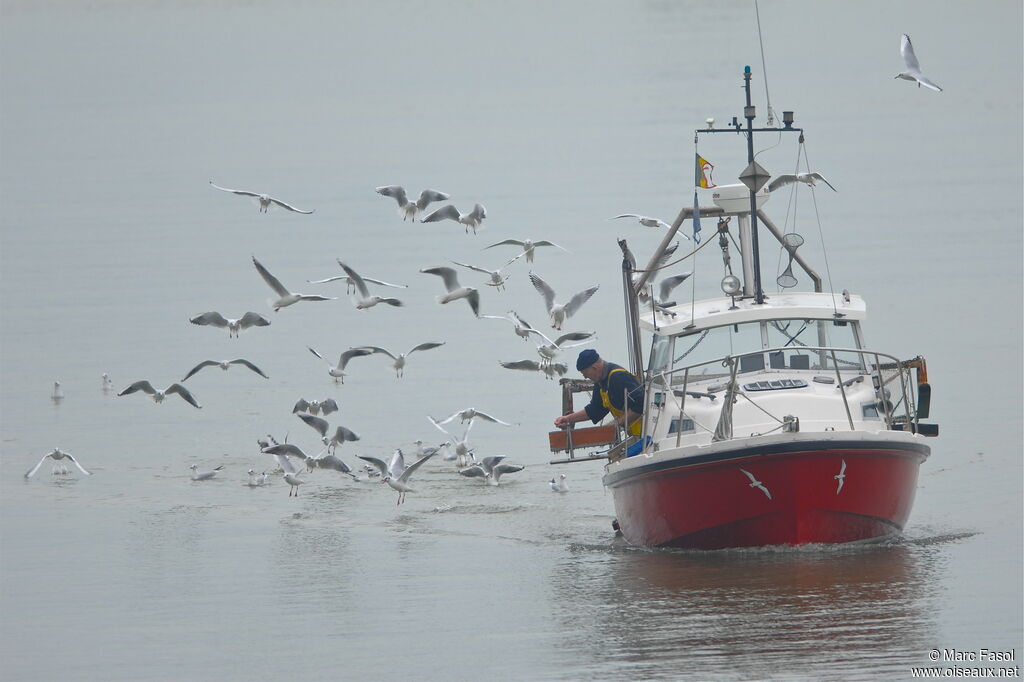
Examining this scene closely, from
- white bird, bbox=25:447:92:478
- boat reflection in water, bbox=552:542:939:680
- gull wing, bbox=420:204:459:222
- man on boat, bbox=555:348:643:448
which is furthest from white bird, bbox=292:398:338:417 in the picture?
boat reflection in water, bbox=552:542:939:680

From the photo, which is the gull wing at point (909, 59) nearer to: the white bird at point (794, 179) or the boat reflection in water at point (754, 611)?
the white bird at point (794, 179)

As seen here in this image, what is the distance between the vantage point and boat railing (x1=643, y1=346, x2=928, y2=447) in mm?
14969

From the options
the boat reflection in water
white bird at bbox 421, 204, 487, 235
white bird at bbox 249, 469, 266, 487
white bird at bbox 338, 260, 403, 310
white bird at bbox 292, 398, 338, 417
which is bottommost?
the boat reflection in water

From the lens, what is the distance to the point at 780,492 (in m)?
14.8

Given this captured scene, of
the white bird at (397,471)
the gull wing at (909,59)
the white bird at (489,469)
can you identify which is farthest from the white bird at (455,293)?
the gull wing at (909,59)

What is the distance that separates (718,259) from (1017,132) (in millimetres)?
17721

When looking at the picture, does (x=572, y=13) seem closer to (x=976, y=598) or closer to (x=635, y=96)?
(x=635, y=96)

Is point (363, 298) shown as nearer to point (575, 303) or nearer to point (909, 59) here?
point (575, 303)

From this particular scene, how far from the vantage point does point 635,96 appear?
61.7 metres

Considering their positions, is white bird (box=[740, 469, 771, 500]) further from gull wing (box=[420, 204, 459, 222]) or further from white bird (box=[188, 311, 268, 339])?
gull wing (box=[420, 204, 459, 222])

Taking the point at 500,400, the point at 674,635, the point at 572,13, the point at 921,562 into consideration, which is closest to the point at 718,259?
the point at 500,400

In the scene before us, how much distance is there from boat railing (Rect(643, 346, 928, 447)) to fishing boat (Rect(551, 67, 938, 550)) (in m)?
0.02

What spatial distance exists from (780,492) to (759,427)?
24.0 inches

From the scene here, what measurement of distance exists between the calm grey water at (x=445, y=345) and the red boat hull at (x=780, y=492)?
0.90 ft
